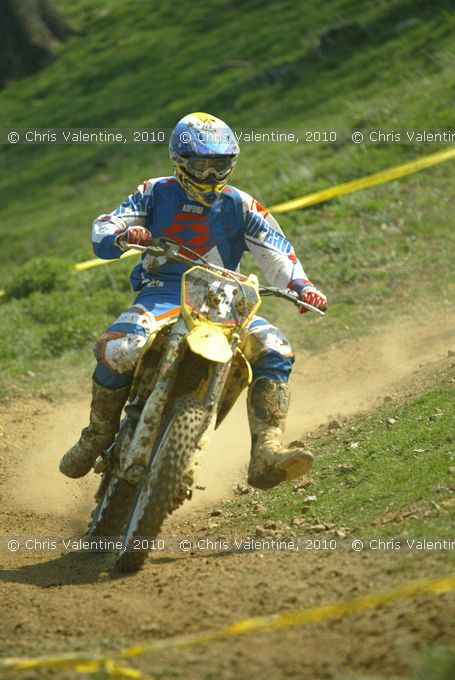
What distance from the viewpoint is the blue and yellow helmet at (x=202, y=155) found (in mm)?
7324

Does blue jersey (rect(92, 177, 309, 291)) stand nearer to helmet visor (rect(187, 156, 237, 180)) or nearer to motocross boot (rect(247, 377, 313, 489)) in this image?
helmet visor (rect(187, 156, 237, 180))

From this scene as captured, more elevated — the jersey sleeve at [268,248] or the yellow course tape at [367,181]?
the jersey sleeve at [268,248]

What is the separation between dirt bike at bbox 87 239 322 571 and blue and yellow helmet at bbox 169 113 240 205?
1.98ft

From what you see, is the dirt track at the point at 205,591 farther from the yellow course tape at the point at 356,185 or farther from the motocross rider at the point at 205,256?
the yellow course tape at the point at 356,185

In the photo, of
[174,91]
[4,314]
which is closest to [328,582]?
[4,314]

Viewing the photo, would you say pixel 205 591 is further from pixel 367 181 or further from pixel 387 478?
pixel 367 181

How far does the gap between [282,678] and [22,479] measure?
212 inches

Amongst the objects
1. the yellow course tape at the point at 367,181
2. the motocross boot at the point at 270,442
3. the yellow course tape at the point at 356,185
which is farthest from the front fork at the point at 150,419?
the yellow course tape at the point at 367,181

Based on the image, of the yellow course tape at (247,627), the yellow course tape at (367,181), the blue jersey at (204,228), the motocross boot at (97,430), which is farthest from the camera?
the yellow course tape at (367,181)

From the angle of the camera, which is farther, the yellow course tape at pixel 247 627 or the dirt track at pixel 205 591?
the yellow course tape at pixel 247 627

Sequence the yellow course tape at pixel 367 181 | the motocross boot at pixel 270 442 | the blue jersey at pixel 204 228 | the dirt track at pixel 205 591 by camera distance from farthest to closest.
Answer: the yellow course tape at pixel 367 181 < the blue jersey at pixel 204 228 < the motocross boot at pixel 270 442 < the dirt track at pixel 205 591

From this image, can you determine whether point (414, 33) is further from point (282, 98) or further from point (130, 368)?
point (130, 368)

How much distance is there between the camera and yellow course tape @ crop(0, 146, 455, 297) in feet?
51.3

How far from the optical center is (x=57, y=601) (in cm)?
604
